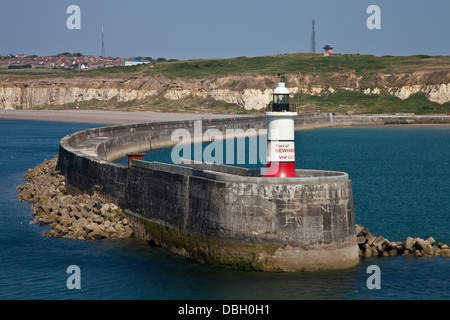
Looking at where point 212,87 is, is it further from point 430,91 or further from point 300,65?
point 430,91

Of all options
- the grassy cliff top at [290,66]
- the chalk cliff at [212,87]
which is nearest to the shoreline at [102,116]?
the chalk cliff at [212,87]

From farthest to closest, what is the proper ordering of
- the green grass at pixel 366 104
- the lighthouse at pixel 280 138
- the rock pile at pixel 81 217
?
1. the green grass at pixel 366 104
2. the rock pile at pixel 81 217
3. the lighthouse at pixel 280 138

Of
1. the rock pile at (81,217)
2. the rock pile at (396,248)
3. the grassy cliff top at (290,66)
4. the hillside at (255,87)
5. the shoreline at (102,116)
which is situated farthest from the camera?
the grassy cliff top at (290,66)

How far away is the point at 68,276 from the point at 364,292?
9.55 m

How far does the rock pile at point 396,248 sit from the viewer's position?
2314 centimetres

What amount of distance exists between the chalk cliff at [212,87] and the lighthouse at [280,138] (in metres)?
103

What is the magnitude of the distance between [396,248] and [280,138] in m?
6.26

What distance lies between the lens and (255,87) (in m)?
125

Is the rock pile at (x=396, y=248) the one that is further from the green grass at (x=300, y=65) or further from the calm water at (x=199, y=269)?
the green grass at (x=300, y=65)

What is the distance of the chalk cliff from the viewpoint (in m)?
122

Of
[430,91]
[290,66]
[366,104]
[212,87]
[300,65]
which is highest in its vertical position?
[300,65]

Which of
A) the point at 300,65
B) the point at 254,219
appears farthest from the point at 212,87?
the point at 254,219

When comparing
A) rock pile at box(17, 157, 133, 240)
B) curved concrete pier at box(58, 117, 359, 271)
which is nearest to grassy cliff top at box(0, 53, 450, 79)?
rock pile at box(17, 157, 133, 240)
